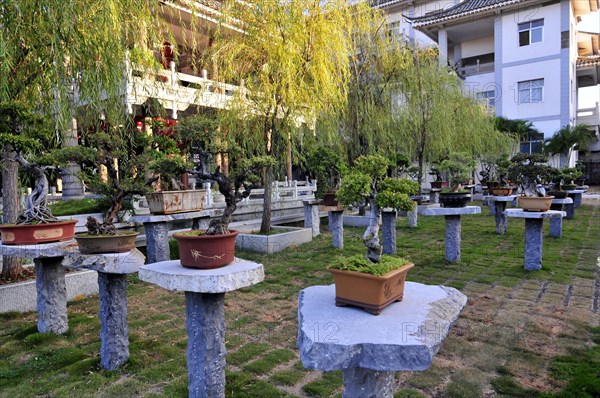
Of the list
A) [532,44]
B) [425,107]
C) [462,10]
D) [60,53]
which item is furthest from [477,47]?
[60,53]

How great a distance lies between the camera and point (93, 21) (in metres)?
3.51

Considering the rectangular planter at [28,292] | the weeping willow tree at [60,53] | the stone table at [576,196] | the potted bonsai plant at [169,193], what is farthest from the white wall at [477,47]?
the rectangular planter at [28,292]

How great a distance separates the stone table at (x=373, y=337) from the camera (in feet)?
4.91

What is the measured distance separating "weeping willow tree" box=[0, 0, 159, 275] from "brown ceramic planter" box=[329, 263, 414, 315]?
2.80 m

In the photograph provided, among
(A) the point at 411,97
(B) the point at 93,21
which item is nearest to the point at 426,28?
(A) the point at 411,97

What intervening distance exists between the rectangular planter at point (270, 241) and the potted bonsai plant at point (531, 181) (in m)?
3.49

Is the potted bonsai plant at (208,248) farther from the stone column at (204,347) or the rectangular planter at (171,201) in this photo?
the rectangular planter at (171,201)

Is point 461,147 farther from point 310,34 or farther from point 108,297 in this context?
point 108,297

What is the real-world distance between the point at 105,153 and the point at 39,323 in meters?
1.53

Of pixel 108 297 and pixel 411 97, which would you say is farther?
pixel 411 97

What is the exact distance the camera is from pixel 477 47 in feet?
66.9

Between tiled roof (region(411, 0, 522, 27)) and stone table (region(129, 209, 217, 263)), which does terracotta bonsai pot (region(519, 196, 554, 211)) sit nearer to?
stone table (region(129, 209, 217, 263))

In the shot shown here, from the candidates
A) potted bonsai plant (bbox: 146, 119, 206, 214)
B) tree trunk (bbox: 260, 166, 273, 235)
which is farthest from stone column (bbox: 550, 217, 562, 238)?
potted bonsai plant (bbox: 146, 119, 206, 214)

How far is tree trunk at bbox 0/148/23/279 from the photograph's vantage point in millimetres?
4164
